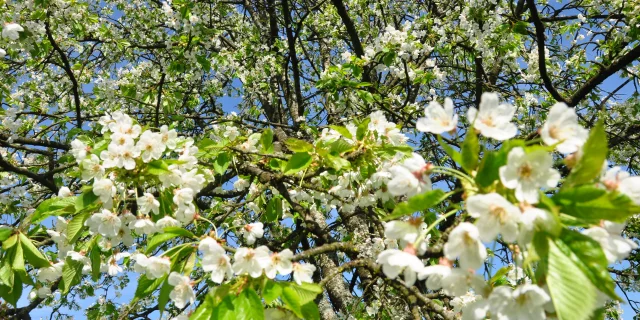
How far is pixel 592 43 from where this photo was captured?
5.37 metres

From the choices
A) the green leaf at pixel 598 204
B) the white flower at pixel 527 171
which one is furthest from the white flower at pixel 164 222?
the green leaf at pixel 598 204

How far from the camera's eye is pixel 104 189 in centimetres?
172

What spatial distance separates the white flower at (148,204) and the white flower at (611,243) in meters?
1.56

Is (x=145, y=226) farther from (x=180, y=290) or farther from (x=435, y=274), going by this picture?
(x=435, y=274)

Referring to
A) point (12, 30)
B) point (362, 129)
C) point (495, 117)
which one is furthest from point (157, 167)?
point (12, 30)

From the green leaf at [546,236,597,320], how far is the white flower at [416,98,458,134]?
461 mm

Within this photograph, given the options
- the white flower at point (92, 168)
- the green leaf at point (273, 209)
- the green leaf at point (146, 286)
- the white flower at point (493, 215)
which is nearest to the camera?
the white flower at point (493, 215)

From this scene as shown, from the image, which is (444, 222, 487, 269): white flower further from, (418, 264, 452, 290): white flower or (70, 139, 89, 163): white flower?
(70, 139, 89, 163): white flower

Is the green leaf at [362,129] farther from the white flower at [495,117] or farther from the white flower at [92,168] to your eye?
the white flower at [92,168]

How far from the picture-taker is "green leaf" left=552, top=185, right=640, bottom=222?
87 centimetres

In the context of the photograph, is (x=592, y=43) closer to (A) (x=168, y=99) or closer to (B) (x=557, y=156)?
(B) (x=557, y=156)

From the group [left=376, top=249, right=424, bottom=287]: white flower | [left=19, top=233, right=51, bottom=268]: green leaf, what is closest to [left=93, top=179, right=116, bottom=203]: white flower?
[left=19, top=233, right=51, bottom=268]: green leaf

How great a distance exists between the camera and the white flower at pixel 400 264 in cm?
115

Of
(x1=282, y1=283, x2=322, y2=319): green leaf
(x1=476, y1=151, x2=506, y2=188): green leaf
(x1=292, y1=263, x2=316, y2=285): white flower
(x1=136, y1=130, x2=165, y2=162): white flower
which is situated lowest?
(x1=282, y1=283, x2=322, y2=319): green leaf
